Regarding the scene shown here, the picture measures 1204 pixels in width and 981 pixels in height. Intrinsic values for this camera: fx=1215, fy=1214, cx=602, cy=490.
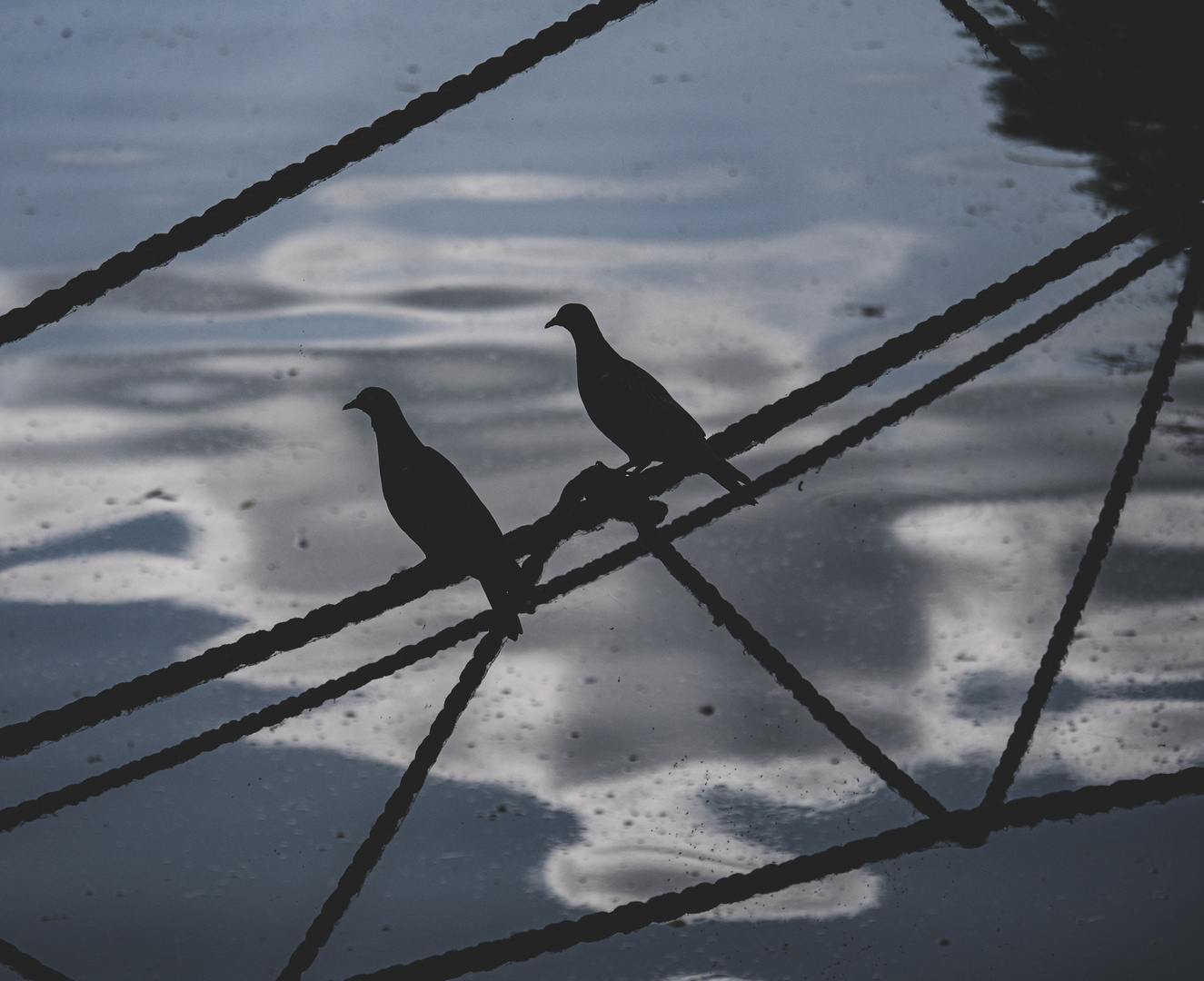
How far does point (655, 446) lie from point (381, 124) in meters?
0.93

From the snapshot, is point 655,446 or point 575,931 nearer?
point 575,931

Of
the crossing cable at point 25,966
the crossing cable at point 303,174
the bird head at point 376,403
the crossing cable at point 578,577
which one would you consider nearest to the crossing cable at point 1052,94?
the crossing cable at point 578,577

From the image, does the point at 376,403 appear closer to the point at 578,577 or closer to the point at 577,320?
the point at 577,320

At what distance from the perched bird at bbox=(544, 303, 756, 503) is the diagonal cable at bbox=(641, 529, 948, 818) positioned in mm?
545

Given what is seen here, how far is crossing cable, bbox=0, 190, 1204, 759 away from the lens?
140 centimetres

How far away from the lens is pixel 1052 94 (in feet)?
Result: 6.37

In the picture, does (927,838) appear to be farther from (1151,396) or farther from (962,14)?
(962,14)

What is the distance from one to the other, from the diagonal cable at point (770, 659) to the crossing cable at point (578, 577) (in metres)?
0.13

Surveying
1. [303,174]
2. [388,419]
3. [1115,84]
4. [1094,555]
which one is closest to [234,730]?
[388,419]

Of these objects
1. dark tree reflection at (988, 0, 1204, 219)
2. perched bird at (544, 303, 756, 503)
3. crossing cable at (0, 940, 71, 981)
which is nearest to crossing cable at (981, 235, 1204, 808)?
perched bird at (544, 303, 756, 503)

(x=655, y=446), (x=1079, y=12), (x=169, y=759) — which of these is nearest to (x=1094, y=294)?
(x=655, y=446)

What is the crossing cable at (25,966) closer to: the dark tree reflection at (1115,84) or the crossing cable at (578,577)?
the crossing cable at (578,577)

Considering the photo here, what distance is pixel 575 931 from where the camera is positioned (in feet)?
4.60

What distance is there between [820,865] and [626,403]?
3.79 feet
